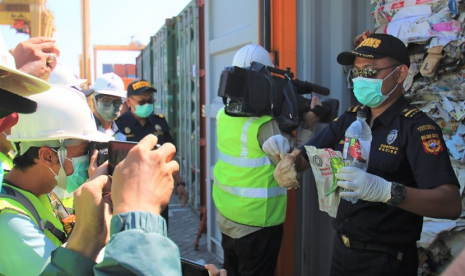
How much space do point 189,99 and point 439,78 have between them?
15.2 ft

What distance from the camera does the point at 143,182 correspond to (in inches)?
39.6

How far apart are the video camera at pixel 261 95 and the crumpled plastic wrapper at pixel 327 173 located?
52 cm

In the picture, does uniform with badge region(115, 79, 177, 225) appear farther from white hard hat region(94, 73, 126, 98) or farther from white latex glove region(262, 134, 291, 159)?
white latex glove region(262, 134, 291, 159)

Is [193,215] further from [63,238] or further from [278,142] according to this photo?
[63,238]

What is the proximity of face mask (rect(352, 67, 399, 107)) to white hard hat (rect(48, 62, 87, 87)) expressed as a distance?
2.75 metres

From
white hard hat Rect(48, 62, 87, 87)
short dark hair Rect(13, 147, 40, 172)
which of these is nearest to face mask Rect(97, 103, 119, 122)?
white hard hat Rect(48, 62, 87, 87)

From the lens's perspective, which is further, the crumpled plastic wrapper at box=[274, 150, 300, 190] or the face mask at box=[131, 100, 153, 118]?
the face mask at box=[131, 100, 153, 118]

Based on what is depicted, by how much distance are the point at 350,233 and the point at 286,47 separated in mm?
1765

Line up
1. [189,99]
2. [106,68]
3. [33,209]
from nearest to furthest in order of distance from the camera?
1. [33,209]
2. [189,99]
3. [106,68]

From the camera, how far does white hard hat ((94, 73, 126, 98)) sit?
436 cm

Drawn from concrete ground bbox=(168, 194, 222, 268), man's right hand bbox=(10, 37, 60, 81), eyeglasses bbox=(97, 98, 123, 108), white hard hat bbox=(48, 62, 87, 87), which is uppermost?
white hard hat bbox=(48, 62, 87, 87)

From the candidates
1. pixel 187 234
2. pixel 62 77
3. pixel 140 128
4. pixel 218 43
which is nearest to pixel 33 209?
pixel 62 77

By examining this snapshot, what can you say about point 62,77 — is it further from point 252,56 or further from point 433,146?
point 433,146

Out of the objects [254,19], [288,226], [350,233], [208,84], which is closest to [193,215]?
[208,84]
